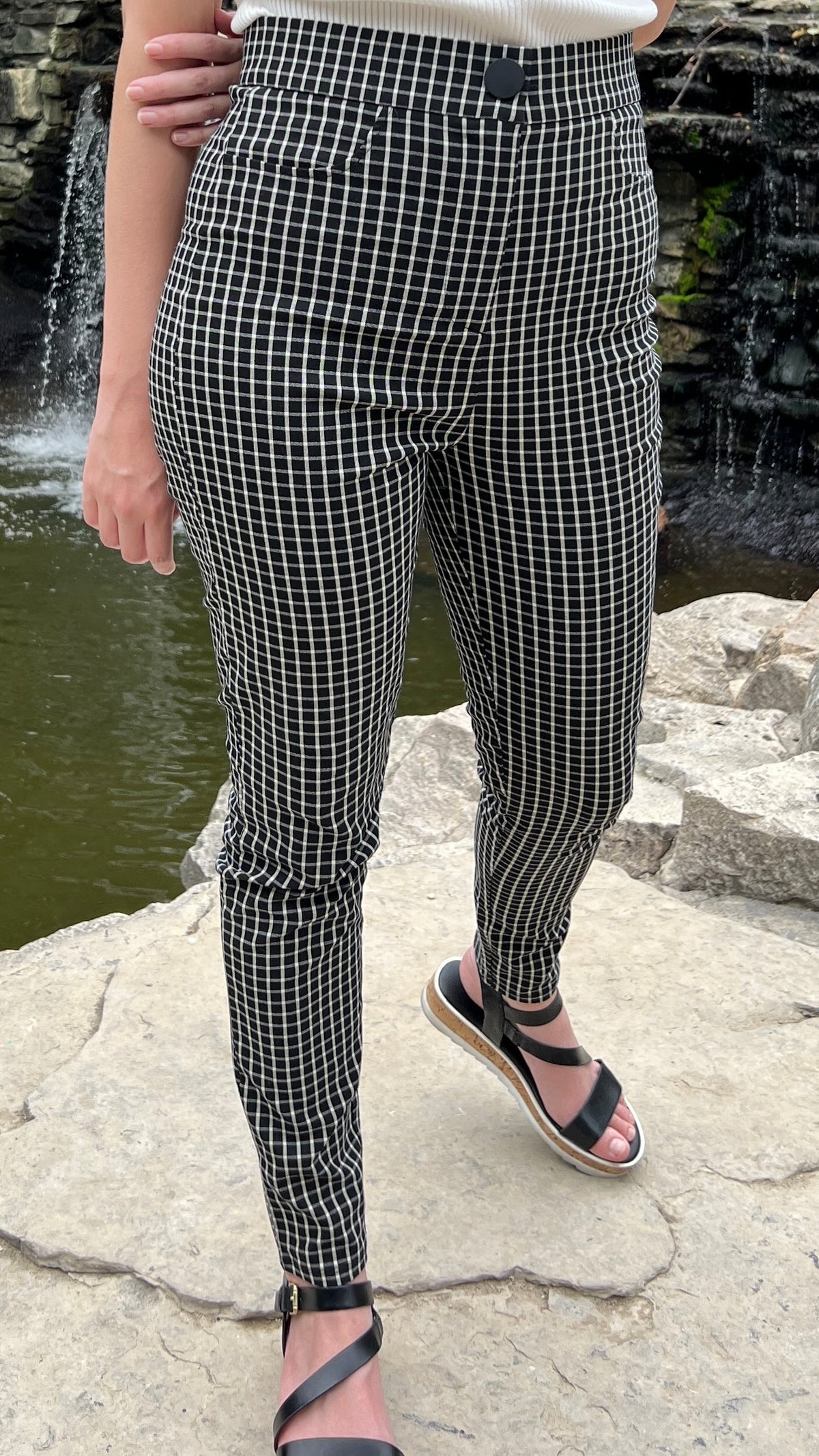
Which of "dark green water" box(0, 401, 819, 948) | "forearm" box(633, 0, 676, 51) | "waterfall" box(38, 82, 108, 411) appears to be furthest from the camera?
"waterfall" box(38, 82, 108, 411)

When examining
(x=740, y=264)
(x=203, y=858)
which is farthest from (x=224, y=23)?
(x=740, y=264)

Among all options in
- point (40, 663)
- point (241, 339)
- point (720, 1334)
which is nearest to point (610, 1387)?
point (720, 1334)

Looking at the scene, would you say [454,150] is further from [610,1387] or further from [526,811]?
[610,1387]

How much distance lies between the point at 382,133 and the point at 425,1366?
107 centimetres

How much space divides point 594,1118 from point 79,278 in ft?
25.8

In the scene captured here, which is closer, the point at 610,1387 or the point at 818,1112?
the point at 610,1387

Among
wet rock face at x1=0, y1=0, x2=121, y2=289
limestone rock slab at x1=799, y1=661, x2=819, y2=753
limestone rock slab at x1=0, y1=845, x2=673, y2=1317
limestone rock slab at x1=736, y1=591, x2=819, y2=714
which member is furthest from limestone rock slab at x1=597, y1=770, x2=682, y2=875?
wet rock face at x1=0, y1=0, x2=121, y2=289

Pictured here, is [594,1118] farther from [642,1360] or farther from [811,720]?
[811,720]

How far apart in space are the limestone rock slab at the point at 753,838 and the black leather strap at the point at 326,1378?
3.93ft

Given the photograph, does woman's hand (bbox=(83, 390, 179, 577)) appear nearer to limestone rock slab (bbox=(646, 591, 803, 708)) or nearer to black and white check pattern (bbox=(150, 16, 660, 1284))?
black and white check pattern (bbox=(150, 16, 660, 1284))

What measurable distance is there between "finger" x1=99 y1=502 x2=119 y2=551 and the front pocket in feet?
0.97

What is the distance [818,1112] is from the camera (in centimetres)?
159

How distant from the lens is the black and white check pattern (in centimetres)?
90

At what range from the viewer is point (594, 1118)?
4.82 feet
